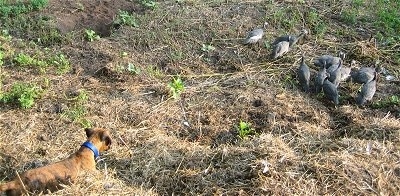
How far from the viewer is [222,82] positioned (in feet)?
22.1

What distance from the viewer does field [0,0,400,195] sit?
4812 mm

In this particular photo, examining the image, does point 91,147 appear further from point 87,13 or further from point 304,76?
point 87,13

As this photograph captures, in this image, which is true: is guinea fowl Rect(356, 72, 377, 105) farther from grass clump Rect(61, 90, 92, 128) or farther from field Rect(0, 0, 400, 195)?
grass clump Rect(61, 90, 92, 128)

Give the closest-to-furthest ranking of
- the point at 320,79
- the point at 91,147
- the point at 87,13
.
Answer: the point at 91,147, the point at 320,79, the point at 87,13

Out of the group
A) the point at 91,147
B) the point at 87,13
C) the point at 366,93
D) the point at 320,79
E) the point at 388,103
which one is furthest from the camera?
the point at 87,13

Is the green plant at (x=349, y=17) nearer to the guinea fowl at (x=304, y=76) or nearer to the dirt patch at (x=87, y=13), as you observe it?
the guinea fowl at (x=304, y=76)

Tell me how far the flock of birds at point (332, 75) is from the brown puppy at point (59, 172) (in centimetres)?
276

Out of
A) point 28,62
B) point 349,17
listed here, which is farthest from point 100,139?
point 349,17

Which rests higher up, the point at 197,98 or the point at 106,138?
the point at 106,138

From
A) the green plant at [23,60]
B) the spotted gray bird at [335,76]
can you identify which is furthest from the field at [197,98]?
the spotted gray bird at [335,76]

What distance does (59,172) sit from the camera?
4.49 metres

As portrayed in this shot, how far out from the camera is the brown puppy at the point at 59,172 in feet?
14.2

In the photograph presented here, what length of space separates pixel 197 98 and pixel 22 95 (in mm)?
1931

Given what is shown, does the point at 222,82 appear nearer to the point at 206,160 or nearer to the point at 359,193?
the point at 206,160
